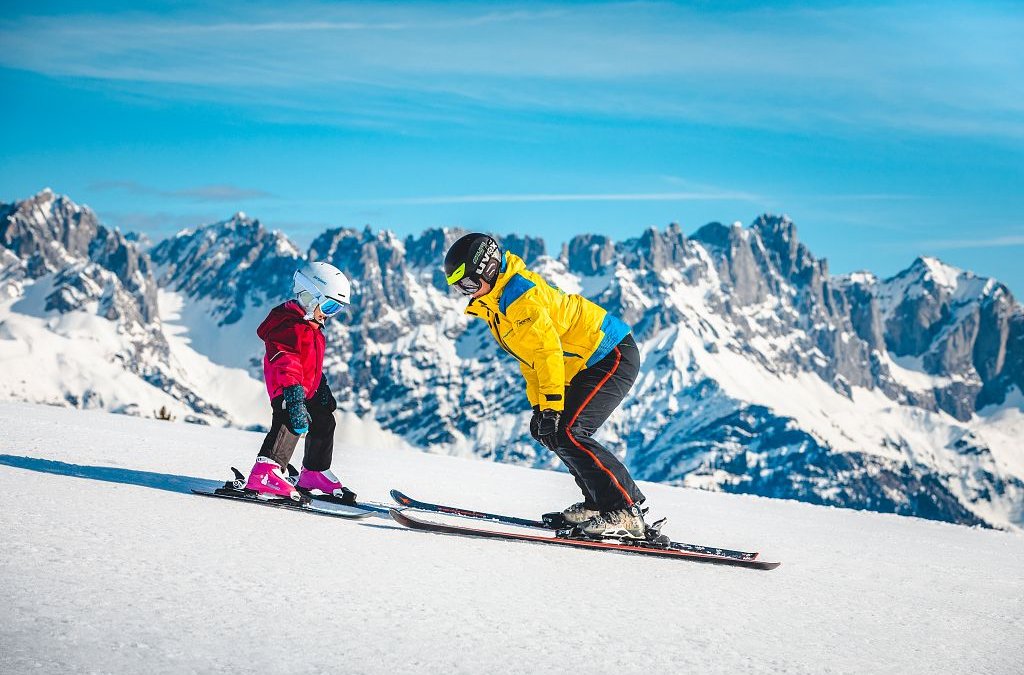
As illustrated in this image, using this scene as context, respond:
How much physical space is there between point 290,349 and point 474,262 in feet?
6.29

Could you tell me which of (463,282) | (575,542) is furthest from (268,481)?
(575,542)

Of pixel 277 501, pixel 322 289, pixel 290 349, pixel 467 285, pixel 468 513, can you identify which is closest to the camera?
pixel 467 285

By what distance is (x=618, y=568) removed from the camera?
21.5ft

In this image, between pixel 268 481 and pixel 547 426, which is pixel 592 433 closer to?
pixel 547 426

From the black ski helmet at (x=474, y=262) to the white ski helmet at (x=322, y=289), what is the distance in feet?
4.02

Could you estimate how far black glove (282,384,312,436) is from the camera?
8000mm

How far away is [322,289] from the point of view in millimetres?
8422

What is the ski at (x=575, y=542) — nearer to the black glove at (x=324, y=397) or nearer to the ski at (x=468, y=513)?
the ski at (x=468, y=513)

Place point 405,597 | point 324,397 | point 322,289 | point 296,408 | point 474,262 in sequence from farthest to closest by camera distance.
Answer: point 324,397 < point 322,289 < point 296,408 < point 474,262 < point 405,597

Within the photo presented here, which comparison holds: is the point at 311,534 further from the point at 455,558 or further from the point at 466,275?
the point at 466,275

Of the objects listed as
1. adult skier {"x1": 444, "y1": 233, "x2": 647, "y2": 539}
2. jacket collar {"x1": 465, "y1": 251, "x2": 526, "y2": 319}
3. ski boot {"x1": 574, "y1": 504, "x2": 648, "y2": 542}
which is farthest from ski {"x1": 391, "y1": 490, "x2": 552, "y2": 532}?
jacket collar {"x1": 465, "y1": 251, "x2": 526, "y2": 319}

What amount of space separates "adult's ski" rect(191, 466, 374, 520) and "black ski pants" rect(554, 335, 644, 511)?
1.76 metres

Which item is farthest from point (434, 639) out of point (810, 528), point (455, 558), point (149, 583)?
point (810, 528)

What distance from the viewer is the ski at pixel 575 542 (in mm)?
7090
